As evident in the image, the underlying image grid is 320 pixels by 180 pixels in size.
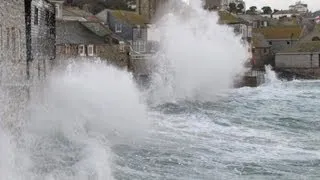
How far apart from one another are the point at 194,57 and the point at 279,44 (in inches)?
1518

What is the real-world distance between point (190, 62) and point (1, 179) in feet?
118

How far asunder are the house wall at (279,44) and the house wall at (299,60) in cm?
731

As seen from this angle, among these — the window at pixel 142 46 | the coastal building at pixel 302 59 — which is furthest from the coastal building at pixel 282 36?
the window at pixel 142 46

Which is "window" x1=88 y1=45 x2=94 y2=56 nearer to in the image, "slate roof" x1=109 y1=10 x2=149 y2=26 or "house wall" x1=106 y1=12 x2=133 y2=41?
"house wall" x1=106 y1=12 x2=133 y2=41

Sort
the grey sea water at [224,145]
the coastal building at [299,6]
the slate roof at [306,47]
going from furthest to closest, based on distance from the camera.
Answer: the coastal building at [299,6] < the slate roof at [306,47] < the grey sea water at [224,145]

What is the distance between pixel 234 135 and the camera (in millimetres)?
24578

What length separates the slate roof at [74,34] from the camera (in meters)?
39.3

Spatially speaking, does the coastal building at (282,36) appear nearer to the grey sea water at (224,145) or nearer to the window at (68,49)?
the grey sea water at (224,145)

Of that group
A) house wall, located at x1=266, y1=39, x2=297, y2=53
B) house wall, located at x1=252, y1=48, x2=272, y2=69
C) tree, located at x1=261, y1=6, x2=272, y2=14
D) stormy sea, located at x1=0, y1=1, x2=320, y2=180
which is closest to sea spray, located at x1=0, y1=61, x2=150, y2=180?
stormy sea, located at x1=0, y1=1, x2=320, y2=180

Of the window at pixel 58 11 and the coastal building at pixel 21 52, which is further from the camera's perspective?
the window at pixel 58 11

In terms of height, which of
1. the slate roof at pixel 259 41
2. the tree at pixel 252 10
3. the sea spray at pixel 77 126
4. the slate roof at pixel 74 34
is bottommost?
the sea spray at pixel 77 126

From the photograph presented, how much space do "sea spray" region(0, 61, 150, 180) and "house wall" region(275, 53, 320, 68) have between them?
1642 inches

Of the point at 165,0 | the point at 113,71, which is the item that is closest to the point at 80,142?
the point at 113,71

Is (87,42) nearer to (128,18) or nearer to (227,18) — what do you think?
(128,18)
